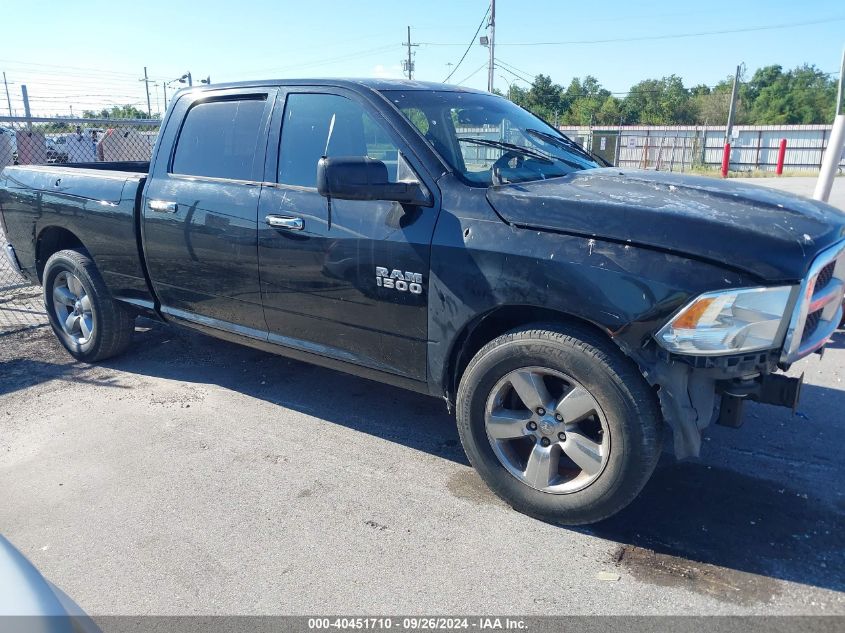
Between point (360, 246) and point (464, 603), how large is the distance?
5.72ft

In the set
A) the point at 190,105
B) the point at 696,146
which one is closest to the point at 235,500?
the point at 190,105

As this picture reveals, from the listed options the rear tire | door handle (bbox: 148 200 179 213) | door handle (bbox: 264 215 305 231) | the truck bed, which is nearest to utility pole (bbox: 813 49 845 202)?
door handle (bbox: 264 215 305 231)

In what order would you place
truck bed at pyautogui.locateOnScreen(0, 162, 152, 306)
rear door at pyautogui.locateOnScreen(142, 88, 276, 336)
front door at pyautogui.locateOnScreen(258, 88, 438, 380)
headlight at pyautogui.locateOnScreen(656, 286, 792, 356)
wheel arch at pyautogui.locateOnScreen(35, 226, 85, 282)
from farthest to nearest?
1. wheel arch at pyautogui.locateOnScreen(35, 226, 85, 282)
2. truck bed at pyautogui.locateOnScreen(0, 162, 152, 306)
3. rear door at pyautogui.locateOnScreen(142, 88, 276, 336)
4. front door at pyautogui.locateOnScreen(258, 88, 438, 380)
5. headlight at pyautogui.locateOnScreen(656, 286, 792, 356)

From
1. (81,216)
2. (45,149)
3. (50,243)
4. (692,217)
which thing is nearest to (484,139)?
(692,217)

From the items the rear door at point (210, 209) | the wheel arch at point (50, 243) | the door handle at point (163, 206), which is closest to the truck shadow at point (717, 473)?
the rear door at point (210, 209)

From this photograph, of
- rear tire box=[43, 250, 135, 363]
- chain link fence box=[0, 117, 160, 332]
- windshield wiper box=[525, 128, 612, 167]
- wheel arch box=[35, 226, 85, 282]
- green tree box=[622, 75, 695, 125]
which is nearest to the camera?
windshield wiper box=[525, 128, 612, 167]

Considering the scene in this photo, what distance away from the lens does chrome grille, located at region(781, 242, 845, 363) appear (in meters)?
2.55

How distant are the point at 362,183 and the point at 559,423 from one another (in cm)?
142

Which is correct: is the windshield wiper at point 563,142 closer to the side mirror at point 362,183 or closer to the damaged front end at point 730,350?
the side mirror at point 362,183

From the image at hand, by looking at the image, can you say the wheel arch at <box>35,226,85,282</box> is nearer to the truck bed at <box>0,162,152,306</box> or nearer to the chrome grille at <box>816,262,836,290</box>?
the truck bed at <box>0,162,152,306</box>

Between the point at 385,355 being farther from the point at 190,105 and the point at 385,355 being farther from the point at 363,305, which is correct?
the point at 190,105

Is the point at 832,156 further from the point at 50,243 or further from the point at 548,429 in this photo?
the point at 50,243

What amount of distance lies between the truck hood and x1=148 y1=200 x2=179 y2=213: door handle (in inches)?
86.1

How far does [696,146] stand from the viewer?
107ft
